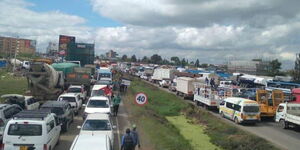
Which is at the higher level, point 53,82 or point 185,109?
point 53,82

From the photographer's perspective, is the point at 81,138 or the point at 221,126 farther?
the point at 221,126

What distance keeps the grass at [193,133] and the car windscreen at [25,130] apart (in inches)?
357

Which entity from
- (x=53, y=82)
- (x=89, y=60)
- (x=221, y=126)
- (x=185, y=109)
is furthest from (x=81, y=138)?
(x=89, y=60)

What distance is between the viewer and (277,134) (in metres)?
23.9

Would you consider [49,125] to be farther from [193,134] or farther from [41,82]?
[41,82]

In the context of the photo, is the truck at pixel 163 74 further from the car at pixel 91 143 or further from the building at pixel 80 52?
the car at pixel 91 143

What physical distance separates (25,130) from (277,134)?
17.5 metres

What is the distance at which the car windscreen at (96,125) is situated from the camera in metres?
15.2

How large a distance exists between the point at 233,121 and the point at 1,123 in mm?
19231

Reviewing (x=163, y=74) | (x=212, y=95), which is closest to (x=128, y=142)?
(x=212, y=95)

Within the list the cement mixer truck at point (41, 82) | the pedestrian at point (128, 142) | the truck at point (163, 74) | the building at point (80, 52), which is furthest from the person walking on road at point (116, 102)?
the truck at point (163, 74)

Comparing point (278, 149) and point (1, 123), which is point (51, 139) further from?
point (278, 149)

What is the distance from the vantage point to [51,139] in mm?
14117

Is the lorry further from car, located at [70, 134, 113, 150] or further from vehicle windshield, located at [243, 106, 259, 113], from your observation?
car, located at [70, 134, 113, 150]
